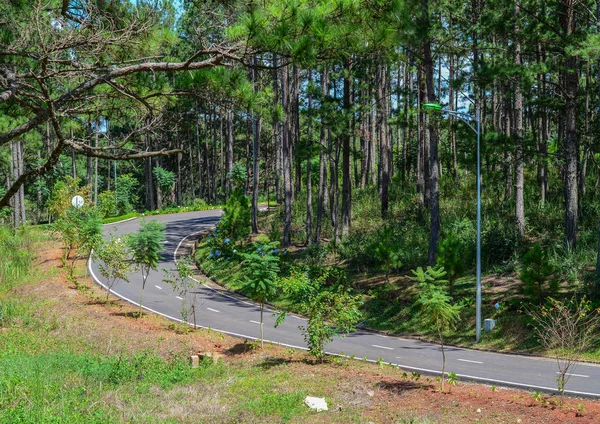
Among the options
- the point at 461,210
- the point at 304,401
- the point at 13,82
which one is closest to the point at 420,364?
the point at 304,401

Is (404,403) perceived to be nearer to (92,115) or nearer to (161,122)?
(161,122)

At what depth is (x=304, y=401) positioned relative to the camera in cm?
1097

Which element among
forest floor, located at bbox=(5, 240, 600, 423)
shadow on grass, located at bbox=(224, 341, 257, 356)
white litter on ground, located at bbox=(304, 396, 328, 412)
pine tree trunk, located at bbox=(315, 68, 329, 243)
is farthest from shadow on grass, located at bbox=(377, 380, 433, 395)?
pine tree trunk, located at bbox=(315, 68, 329, 243)

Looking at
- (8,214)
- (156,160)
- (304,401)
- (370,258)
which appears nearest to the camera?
(304,401)

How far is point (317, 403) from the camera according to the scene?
10.8 meters

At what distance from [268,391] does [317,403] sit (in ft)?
4.66

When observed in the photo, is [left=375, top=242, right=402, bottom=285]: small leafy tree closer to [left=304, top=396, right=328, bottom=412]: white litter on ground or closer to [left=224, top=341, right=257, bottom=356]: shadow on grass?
[left=224, top=341, right=257, bottom=356]: shadow on grass

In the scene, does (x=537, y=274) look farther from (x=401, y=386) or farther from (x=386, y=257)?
(x=401, y=386)

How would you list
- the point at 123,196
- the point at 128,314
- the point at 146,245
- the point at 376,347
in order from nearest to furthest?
the point at 376,347 < the point at 146,245 < the point at 128,314 < the point at 123,196

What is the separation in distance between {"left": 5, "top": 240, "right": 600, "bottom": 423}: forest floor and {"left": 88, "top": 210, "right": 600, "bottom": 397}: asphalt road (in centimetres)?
172

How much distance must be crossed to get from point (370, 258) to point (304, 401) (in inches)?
638

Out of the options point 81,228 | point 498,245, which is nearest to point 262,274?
point 498,245

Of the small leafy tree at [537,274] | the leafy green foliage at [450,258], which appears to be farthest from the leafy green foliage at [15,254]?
the small leafy tree at [537,274]

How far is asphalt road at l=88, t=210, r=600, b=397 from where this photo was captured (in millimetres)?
14586
